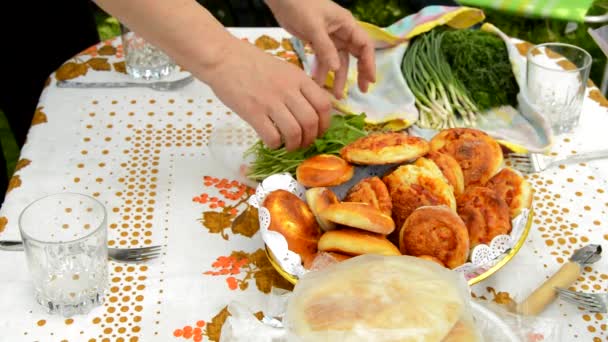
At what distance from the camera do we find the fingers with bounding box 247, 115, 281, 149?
1.24m

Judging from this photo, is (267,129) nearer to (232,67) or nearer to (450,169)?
(232,67)

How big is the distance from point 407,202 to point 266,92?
0.30 metres

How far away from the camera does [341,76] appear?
152cm

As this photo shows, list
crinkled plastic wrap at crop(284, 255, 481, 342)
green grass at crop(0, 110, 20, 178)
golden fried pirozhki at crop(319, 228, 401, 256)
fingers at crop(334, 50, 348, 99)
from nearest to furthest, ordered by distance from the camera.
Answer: crinkled plastic wrap at crop(284, 255, 481, 342)
golden fried pirozhki at crop(319, 228, 401, 256)
fingers at crop(334, 50, 348, 99)
green grass at crop(0, 110, 20, 178)

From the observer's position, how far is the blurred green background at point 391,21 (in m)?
3.02

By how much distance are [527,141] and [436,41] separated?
13.7 inches

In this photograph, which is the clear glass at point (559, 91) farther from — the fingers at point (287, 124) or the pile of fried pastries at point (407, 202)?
the fingers at point (287, 124)

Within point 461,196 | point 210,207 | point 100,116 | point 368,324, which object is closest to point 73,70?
point 100,116

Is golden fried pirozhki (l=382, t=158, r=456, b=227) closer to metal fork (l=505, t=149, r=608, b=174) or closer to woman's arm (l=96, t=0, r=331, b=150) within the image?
woman's arm (l=96, t=0, r=331, b=150)

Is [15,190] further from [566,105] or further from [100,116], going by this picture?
[566,105]

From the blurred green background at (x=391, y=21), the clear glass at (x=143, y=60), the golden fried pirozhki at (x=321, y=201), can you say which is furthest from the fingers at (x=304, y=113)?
the blurred green background at (x=391, y=21)

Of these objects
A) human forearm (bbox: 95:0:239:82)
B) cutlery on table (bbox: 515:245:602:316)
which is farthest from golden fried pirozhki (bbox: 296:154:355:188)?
cutlery on table (bbox: 515:245:602:316)

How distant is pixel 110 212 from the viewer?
1334 mm

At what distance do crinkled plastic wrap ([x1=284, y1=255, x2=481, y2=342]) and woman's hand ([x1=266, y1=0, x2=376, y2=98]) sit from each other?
694mm
